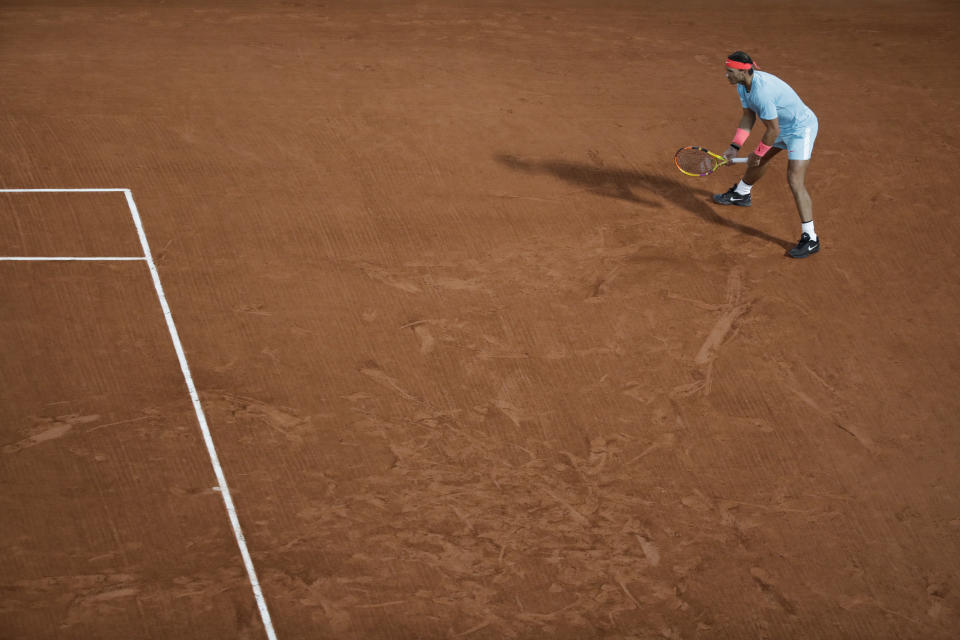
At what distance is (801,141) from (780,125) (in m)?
0.27

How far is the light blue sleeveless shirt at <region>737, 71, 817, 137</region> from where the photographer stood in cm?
892

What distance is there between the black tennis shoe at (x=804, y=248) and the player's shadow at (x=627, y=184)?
543mm

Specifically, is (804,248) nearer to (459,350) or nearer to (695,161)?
(695,161)

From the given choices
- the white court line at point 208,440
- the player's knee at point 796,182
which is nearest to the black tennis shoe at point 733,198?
the player's knee at point 796,182

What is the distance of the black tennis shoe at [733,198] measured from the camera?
1025 cm

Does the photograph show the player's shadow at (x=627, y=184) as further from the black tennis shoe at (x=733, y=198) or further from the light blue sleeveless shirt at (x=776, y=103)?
the light blue sleeveless shirt at (x=776, y=103)

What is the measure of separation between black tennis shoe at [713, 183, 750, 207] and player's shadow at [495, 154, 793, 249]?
0.40 feet

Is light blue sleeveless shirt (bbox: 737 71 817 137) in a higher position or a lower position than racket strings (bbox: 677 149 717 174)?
higher

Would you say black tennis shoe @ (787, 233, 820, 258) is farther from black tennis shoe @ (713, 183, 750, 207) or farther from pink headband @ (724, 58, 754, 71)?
pink headband @ (724, 58, 754, 71)

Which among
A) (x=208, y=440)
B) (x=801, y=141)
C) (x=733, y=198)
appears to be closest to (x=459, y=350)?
(x=208, y=440)

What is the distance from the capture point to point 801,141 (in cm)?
917

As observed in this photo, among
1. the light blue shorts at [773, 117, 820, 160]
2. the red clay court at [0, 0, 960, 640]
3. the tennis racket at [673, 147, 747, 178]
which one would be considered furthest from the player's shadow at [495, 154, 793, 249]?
the light blue shorts at [773, 117, 820, 160]

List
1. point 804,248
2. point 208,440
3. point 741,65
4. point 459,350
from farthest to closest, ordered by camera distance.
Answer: point 804,248 → point 741,65 → point 459,350 → point 208,440

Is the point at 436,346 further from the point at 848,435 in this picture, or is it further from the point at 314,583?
the point at 848,435
